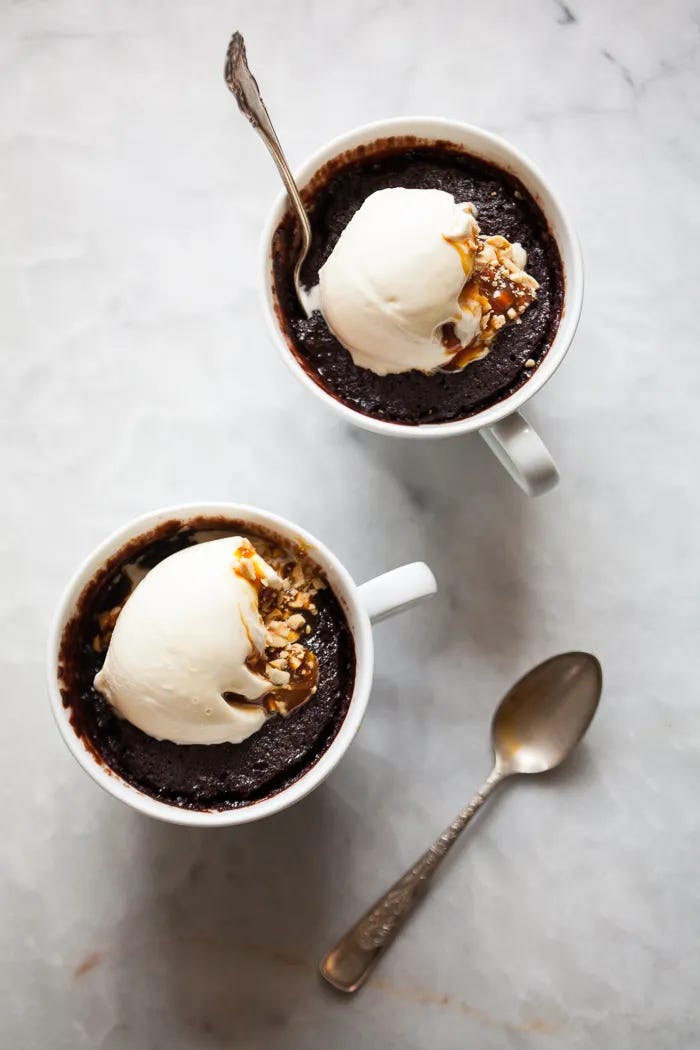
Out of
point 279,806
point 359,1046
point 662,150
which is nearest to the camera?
point 279,806

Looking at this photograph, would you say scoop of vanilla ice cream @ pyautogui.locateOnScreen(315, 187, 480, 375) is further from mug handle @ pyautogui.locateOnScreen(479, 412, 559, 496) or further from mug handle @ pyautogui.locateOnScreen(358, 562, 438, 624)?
mug handle @ pyautogui.locateOnScreen(358, 562, 438, 624)

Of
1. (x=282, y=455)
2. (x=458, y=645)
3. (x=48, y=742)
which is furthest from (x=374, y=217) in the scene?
(x=48, y=742)

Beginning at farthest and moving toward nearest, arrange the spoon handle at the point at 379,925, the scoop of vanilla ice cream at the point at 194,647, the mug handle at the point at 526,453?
1. the spoon handle at the point at 379,925
2. the mug handle at the point at 526,453
3. the scoop of vanilla ice cream at the point at 194,647

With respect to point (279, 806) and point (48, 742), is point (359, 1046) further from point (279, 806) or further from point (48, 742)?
point (48, 742)

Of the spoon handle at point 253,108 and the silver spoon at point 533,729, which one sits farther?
the silver spoon at point 533,729

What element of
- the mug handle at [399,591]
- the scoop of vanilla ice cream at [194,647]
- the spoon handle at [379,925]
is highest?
the mug handle at [399,591]

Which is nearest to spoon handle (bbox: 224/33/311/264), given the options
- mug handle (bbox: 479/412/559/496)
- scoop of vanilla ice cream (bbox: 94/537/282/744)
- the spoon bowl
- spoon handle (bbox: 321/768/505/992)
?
mug handle (bbox: 479/412/559/496)

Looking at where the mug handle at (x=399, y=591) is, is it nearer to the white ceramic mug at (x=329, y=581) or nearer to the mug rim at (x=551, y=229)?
the white ceramic mug at (x=329, y=581)

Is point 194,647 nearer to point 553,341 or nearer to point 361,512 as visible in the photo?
point 361,512

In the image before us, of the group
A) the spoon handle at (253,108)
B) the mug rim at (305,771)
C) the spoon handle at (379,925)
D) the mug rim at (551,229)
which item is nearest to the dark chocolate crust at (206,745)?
the mug rim at (305,771)
